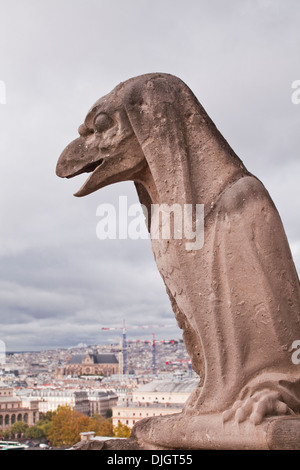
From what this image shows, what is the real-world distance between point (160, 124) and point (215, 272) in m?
1.08

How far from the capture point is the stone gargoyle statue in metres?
3.53

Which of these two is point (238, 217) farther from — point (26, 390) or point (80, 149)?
point (26, 390)

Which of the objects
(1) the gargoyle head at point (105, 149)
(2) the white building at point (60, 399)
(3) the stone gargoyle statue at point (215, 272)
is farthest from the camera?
(2) the white building at point (60, 399)

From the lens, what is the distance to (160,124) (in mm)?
4129

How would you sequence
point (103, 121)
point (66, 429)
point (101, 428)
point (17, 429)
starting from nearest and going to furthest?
point (103, 121), point (101, 428), point (66, 429), point (17, 429)

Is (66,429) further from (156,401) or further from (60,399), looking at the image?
(60,399)

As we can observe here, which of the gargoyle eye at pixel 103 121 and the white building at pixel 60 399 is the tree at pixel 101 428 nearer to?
the white building at pixel 60 399

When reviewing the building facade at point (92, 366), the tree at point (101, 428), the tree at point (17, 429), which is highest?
the building facade at point (92, 366)

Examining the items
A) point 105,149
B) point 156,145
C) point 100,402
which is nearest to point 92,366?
point 100,402

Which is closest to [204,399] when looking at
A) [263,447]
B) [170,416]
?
[170,416]

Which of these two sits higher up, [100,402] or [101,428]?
[100,402]

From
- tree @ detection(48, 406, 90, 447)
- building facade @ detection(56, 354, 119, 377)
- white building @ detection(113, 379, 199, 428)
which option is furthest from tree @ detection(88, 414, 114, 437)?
building facade @ detection(56, 354, 119, 377)

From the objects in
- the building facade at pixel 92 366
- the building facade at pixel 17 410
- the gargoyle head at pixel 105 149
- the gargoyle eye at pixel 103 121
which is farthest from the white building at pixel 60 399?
the gargoyle eye at pixel 103 121

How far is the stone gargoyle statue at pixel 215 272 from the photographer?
3.53m
